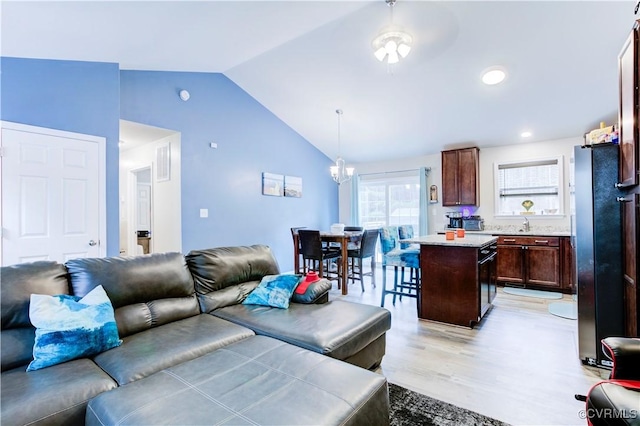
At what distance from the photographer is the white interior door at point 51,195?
107 inches

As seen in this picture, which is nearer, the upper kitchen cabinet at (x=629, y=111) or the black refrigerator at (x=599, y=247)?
the upper kitchen cabinet at (x=629, y=111)

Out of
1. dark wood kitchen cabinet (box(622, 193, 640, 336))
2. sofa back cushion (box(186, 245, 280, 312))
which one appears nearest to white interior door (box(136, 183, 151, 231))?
sofa back cushion (box(186, 245, 280, 312))

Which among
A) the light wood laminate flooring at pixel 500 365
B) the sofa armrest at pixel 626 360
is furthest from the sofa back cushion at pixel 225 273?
the sofa armrest at pixel 626 360

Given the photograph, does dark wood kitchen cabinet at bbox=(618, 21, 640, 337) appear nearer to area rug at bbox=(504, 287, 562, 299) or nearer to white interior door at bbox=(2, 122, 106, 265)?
area rug at bbox=(504, 287, 562, 299)

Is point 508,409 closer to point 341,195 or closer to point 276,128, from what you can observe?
point 276,128

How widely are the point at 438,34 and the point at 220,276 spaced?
331 centimetres

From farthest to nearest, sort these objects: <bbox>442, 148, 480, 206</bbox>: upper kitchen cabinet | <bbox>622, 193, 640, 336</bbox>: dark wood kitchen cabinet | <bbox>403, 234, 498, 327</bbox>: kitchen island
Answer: <bbox>442, 148, 480, 206</bbox>: upper kitchen cabinet, <bbox>403, 234, 498, 327</bbox>: kitchen island, <bbox>622, 193, 640, 336</bbox>: dark wood kitchen cabinet

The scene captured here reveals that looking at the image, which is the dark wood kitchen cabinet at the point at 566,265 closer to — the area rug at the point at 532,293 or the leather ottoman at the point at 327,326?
the area rug at the point at 532,293

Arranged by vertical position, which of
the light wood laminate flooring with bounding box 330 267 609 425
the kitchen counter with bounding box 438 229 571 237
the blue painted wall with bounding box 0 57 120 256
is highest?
the blue painted wall with bounding box 0 57 120 256

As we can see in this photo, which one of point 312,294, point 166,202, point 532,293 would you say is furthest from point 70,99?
point 532,293

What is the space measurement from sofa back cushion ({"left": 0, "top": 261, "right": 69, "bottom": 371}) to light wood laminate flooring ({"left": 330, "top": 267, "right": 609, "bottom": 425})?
2.19 m

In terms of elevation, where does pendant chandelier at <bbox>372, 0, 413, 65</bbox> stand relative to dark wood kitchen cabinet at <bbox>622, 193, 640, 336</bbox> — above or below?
above

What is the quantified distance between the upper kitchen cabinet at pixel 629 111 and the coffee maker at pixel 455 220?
3.31 meters

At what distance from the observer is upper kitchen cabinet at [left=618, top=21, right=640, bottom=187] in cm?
181
